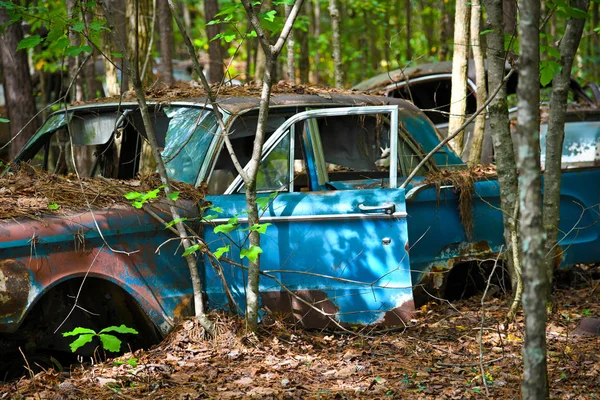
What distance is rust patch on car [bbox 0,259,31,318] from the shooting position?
4.07 meters

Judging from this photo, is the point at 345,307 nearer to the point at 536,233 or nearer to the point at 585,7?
the point at 536,233

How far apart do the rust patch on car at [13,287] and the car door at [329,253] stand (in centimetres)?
128

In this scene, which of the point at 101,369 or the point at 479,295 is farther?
the point at 479,295

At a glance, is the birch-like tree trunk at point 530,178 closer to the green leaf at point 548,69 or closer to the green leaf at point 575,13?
the green leaf at point 575,13

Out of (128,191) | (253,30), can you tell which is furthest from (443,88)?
(128,191)

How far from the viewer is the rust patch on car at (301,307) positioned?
5.10m

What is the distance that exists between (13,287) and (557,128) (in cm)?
377

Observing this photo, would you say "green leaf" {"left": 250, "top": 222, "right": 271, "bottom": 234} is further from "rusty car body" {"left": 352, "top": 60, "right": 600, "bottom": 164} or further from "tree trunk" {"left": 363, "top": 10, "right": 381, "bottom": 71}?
"tree trunk" {"left": 363, "top": 10, "right": 381, "bottom": 71}

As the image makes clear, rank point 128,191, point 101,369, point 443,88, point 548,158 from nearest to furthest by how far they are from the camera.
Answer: point 101,369 → point 128,191 → point 548,158 → point 443,88

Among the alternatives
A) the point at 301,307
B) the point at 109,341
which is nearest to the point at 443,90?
the point at 301,307

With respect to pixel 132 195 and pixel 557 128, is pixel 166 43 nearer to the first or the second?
pixel 132 195

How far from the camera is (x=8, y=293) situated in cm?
408

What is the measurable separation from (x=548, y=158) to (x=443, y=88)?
541 cm

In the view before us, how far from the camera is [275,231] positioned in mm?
5102
